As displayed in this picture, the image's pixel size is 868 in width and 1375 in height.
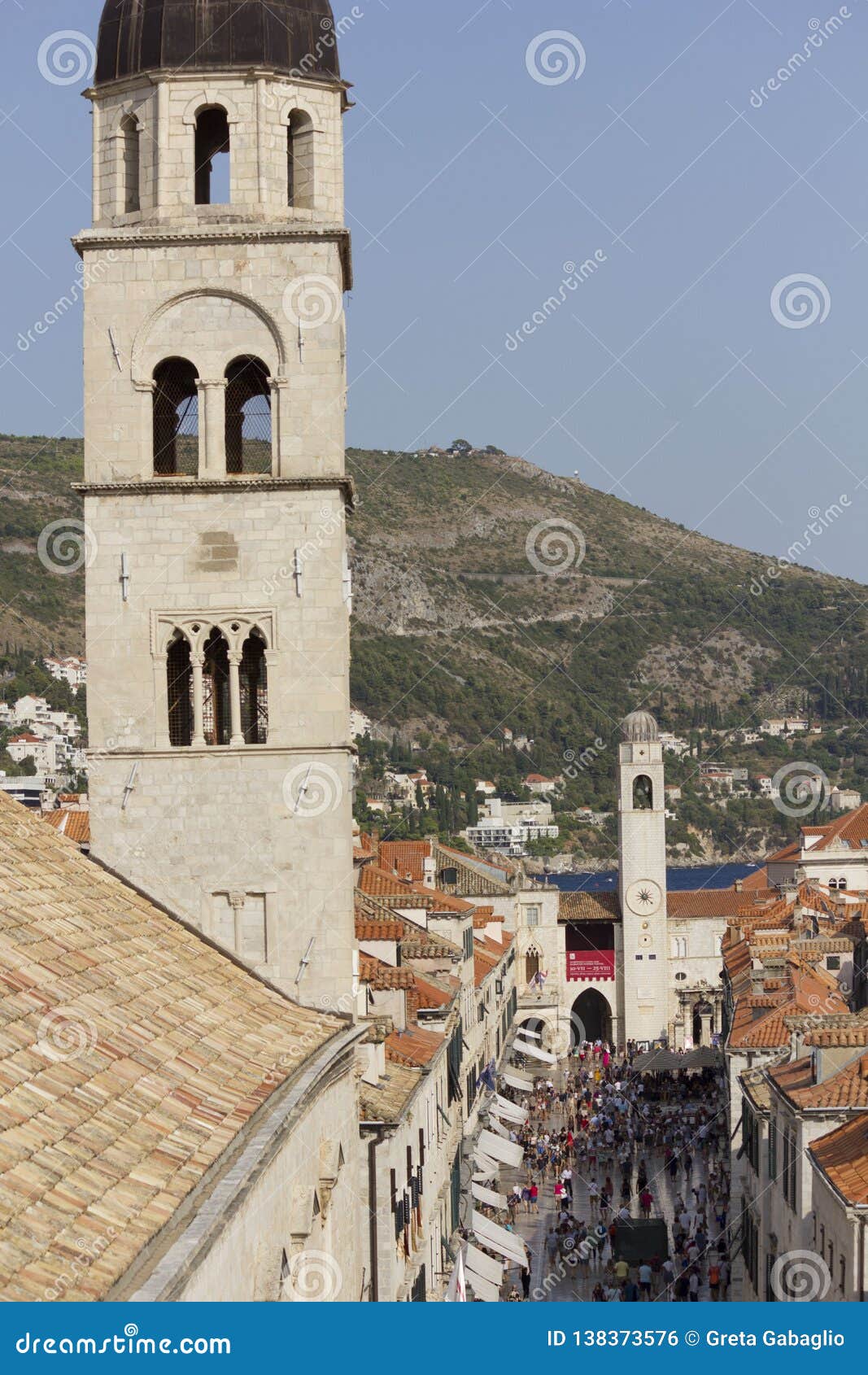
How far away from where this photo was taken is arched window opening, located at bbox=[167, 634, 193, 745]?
89.3ft

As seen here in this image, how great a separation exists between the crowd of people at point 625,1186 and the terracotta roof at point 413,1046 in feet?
20.5

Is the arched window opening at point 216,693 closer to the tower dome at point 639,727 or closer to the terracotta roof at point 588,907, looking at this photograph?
the tower dome at point 639,727

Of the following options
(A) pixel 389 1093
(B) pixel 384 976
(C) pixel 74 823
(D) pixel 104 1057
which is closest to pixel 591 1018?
(C) pixel 74 823

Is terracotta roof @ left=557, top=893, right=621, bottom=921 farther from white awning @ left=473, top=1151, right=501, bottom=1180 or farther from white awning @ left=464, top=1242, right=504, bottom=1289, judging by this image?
white awning @ left=464, top=1242, right=504, bottom=1289

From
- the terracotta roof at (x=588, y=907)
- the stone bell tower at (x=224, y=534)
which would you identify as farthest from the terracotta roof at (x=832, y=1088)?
the terracotta roof at (x=588, y=907)

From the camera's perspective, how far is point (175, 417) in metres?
28.0

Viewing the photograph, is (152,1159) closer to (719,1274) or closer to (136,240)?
(136,240)

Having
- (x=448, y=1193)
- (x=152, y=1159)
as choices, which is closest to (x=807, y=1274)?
(x=448, y=1193)

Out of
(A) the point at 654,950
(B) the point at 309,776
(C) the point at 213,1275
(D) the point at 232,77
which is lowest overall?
(A) the point at 654,950

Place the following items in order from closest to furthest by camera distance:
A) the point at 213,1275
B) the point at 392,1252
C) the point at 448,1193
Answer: the point at 213,1275, the point at 392,1252, the point at 448,1193

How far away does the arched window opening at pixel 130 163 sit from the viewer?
1086 inches

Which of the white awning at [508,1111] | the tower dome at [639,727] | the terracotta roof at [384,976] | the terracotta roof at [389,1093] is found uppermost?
the tower dome at [639,727]

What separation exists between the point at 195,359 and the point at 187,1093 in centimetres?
1149

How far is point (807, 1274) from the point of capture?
36.5 metres
